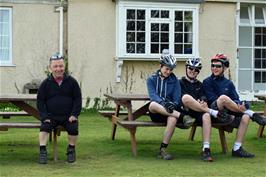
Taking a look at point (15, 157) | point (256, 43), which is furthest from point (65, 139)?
point (256, 43)

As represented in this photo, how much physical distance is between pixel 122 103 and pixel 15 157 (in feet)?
5.89

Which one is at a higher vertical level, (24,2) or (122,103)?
(24,2)

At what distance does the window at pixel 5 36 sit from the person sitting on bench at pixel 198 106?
31.5 feet

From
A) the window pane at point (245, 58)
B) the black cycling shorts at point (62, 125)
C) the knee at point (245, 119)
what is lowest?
the black cycling shorts at point (62, 125)

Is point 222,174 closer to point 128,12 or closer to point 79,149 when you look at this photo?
point 79,149

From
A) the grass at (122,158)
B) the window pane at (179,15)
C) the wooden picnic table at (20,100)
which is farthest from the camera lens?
the window pane at (179,15)

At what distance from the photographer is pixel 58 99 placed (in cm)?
816

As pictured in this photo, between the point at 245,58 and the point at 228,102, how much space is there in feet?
36.3

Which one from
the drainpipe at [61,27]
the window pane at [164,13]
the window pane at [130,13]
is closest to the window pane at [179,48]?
the window pane at [164,13]

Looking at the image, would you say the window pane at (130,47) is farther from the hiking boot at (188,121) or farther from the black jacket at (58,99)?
the black jacket at (58,99)

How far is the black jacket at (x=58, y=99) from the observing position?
26.7 feet

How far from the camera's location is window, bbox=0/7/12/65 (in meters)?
17.3

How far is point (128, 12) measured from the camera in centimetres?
1753

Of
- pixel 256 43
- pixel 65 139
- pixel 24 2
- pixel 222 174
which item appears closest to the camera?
pixel 222 174
